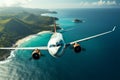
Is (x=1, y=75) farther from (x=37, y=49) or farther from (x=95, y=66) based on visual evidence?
(x=37, y=49)

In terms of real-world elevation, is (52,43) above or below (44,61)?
above

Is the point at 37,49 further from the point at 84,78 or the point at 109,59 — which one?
the point at 109,59

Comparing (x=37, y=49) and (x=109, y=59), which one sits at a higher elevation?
(x=37, y=49)

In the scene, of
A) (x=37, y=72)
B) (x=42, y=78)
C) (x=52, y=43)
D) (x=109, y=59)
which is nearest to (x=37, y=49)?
(x=52, y=43)

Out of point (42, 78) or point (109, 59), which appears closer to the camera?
point (42, 78)

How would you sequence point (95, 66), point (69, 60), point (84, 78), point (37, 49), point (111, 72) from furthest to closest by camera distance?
1. point (69, 60)
2. point (95, 66)
3. point (111, 72)
4. point (84, 78)
5. point (37, 49)

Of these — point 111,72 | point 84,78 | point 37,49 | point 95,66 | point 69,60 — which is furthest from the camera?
point 69,60

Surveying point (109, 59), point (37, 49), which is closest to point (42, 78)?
point (109, 59)

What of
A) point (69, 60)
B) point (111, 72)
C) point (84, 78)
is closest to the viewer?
point (84, 78)

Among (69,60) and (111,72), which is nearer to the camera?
(111,72)
